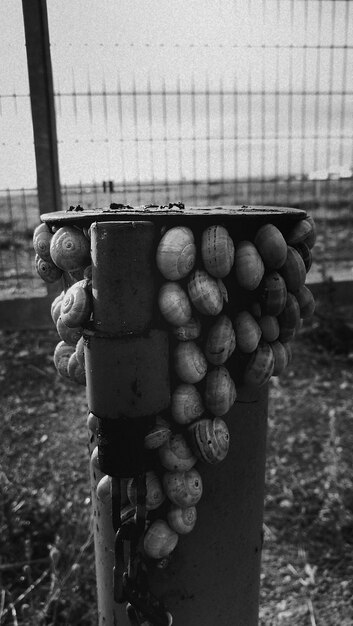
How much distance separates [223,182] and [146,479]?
368 centimetres

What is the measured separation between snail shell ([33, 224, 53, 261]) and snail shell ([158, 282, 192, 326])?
362mm

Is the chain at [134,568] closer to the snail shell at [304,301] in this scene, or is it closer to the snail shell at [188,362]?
the snail shell at [188,362]

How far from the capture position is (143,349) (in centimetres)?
107

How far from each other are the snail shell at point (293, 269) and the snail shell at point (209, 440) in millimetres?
348

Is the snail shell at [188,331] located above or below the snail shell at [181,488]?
above

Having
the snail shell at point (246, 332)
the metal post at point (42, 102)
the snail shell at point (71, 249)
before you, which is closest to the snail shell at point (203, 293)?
the snail shell at point (246, 332)

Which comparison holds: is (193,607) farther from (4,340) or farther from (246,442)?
(4,340)

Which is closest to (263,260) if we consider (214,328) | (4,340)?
(214,328)

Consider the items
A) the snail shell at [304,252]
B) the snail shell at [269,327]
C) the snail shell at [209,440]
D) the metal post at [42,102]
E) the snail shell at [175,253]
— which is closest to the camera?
the snail shell at [175,253]

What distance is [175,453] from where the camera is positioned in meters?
1.14

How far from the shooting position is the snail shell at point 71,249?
1138 millimetres

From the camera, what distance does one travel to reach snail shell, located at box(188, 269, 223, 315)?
1087 mm

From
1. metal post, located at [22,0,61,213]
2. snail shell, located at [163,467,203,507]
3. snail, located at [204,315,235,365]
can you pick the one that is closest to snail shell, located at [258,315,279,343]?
snail, located at [204,315,235,365]

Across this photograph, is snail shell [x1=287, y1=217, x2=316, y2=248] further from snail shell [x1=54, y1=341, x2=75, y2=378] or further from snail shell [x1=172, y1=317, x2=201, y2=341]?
snail shell [x1=54, y1=341, x2=75, y2=378]
